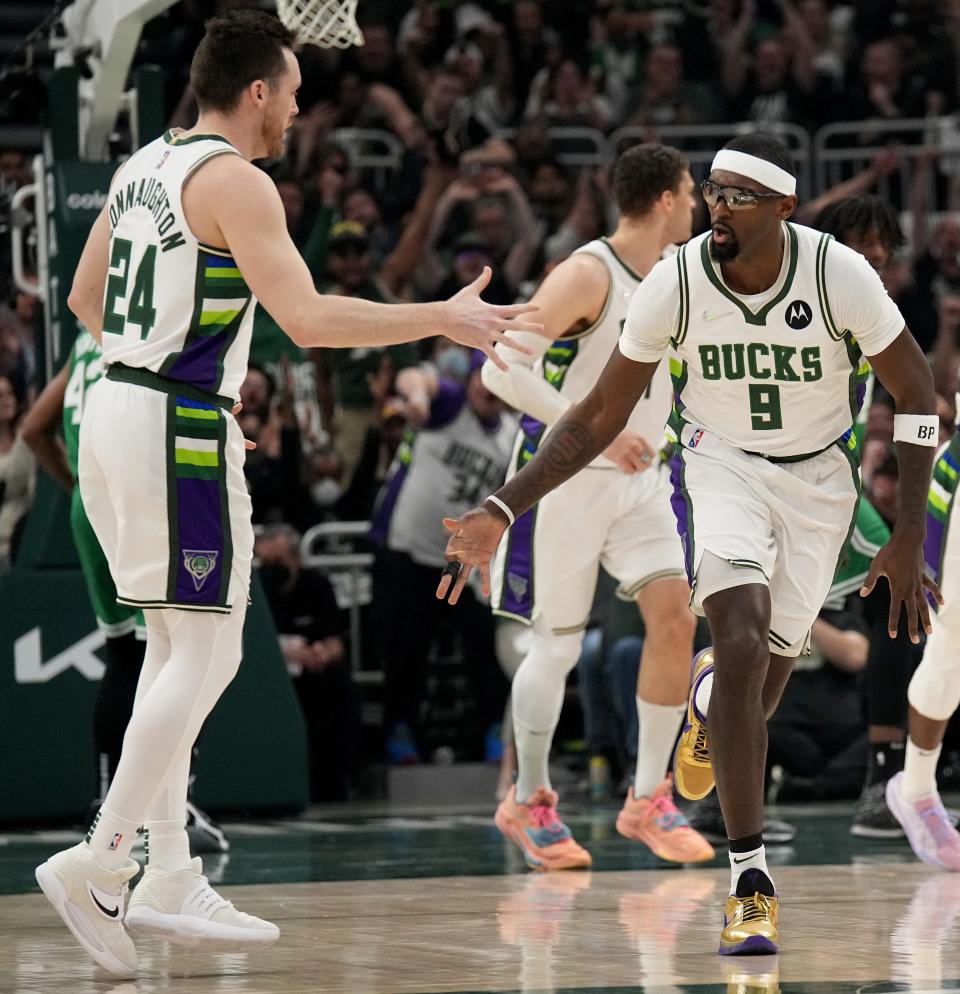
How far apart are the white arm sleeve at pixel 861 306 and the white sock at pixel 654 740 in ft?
7.86

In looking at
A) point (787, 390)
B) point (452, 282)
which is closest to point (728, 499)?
point (787, 390)

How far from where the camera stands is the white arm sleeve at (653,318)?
5.43 m

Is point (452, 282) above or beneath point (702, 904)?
above

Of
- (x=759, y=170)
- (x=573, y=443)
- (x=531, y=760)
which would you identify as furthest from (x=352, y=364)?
(x=759, y=170)

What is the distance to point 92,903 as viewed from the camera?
4.89m

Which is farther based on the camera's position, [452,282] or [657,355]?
[452,282]

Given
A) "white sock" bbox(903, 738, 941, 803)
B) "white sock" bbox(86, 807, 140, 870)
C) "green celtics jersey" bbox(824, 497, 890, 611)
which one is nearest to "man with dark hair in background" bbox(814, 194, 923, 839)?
"green celtics jersey" bbox(824, 497, 890, 611)

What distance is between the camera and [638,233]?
748 centimetres

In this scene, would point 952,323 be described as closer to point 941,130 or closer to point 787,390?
point 941,130

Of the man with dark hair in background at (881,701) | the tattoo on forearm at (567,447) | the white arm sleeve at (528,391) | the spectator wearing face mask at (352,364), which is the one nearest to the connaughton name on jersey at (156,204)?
the tattoo on forearm at (567,447)

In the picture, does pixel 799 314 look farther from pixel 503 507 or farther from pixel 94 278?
pixel 94 278

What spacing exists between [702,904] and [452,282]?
7.03 metres

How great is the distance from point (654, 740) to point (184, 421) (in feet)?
9.84

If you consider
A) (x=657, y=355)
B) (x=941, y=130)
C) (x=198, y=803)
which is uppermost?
(x=941, y=130)
